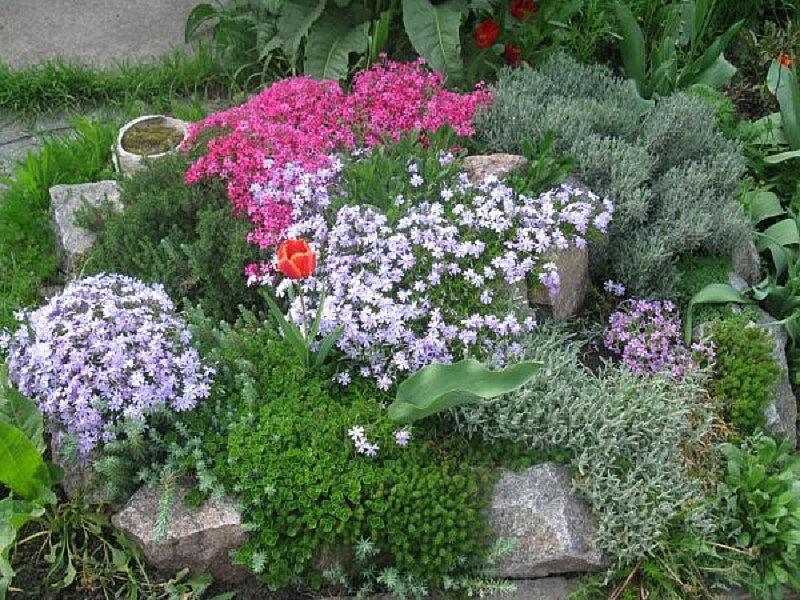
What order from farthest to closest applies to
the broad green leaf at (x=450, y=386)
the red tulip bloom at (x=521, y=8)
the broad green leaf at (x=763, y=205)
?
the red tulip bloom at (x=521, y=8), the broad green leaf at (x=763, y=205), the broad green leaf at (x=450, y=386)

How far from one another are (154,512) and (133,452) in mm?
201

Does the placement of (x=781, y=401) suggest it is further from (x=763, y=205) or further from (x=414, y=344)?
(x=414, y=344)

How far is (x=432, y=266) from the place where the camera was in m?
3.19

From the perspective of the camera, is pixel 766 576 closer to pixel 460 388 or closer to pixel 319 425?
pixel 460 388

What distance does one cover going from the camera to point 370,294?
304 centimetres

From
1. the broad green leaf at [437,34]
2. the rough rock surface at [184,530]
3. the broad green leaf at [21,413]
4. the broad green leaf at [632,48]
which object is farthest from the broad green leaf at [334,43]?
the rough rock surface at [184,530]

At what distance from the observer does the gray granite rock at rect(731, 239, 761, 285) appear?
3822 millimetres

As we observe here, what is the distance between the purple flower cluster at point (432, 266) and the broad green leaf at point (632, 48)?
1.49 metres

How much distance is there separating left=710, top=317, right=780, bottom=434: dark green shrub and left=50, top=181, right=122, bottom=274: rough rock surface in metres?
2.60

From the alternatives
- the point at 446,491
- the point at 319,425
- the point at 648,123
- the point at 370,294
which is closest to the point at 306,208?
the point at 370,294

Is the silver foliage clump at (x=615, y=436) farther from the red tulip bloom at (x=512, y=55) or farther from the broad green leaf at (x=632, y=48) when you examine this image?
the broad green leaf at (x=632, y=48)

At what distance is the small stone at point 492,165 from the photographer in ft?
11.8

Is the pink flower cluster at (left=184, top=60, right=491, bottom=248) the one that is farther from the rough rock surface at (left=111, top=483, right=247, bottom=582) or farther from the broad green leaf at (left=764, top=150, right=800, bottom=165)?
the broad green leaf at (left=764, top=150, right=800, bottom=165)

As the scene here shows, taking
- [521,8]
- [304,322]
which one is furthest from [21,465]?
[521,8]
